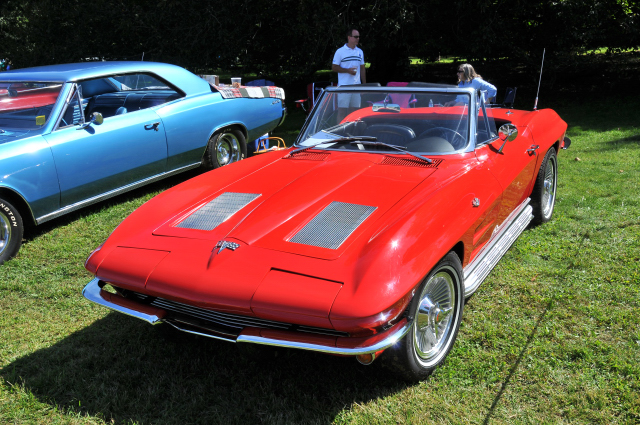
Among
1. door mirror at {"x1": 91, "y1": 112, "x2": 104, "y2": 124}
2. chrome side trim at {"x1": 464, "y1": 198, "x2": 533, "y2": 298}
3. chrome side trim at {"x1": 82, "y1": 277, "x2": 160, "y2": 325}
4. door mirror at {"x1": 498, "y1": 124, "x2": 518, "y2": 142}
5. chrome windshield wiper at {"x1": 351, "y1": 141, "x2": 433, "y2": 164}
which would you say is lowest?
chrome side trim at {"x1": 464, "y1": 198, "x2": 533, "y2": 298}

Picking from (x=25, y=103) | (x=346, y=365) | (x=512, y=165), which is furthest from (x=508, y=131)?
(x=25, y=103)

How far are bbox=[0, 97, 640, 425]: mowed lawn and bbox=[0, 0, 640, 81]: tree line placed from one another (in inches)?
331

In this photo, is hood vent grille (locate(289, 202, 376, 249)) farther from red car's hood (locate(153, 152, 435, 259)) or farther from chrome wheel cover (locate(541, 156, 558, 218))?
chrome wheel cover (locate(541, 156, 558, 218))

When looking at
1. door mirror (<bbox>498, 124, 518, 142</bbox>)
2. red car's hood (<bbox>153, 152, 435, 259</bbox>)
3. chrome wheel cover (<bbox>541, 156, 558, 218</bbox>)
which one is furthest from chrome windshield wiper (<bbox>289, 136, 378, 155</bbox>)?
chrome wheel cover (<bbox>541, 156, 558, 218</bbox>)

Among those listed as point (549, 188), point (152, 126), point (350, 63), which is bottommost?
point (549, 188)

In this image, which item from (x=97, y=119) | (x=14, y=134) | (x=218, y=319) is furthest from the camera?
(x=97, y=119)

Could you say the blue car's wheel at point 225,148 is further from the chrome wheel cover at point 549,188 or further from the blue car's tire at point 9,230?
the chrome wheel cover at point 549,188

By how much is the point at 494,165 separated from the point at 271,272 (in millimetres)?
1937

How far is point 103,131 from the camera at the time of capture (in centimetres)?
530

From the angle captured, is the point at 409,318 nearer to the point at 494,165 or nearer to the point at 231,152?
the point at 494,165

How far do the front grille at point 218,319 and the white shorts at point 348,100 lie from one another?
85.0 inches

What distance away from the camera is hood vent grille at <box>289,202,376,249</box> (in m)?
2.64

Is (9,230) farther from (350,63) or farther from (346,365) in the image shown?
(350,63)

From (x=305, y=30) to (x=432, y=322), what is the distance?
31.5ft
